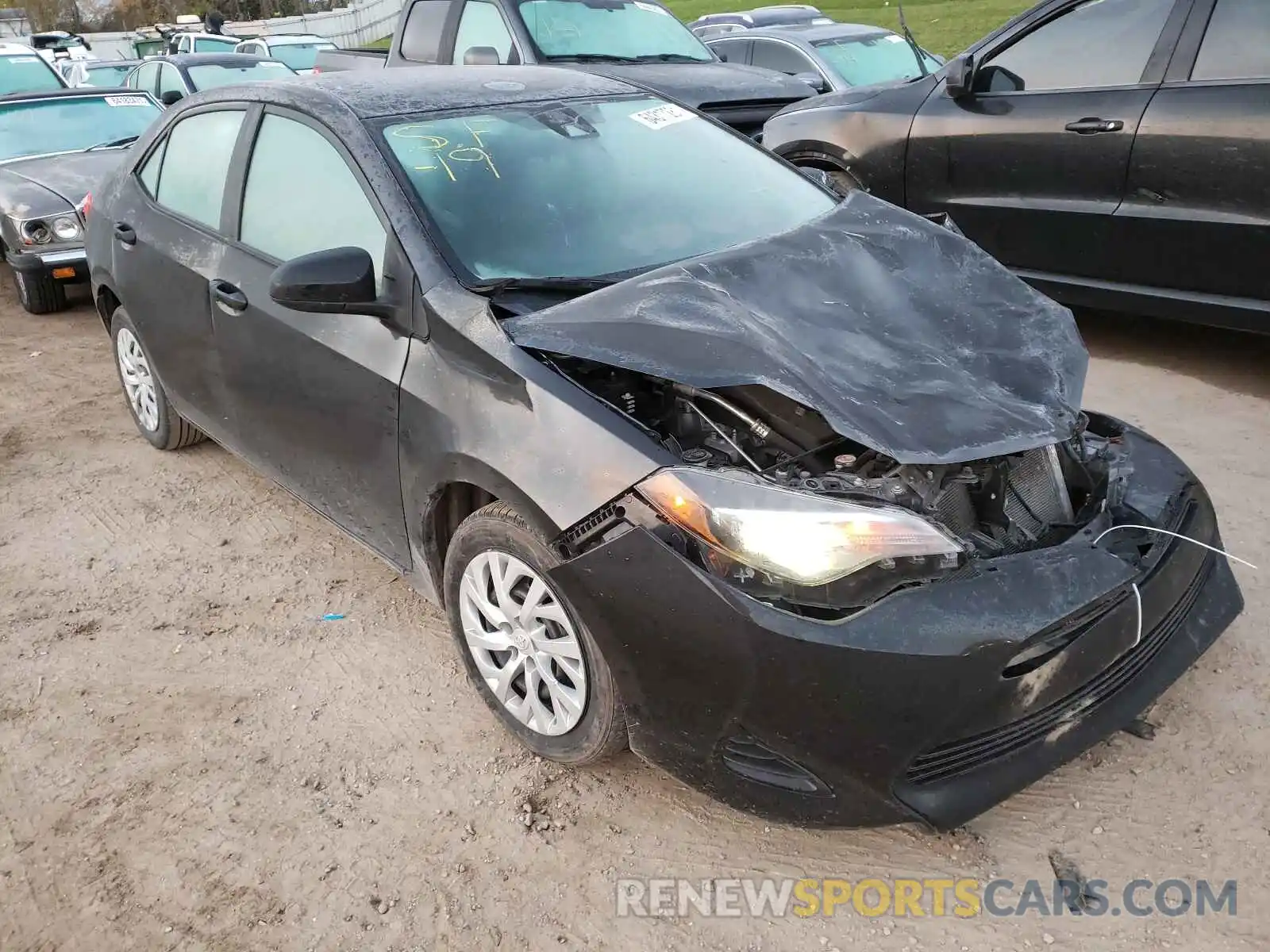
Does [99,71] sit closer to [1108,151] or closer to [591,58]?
[591,58]

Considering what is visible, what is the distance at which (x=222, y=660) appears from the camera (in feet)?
10.7

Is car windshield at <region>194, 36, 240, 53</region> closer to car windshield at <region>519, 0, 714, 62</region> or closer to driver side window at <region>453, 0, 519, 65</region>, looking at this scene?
driver side window at <region>453, 0, 519, 65</region>

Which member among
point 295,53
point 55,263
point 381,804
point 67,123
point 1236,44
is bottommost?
point 55,263

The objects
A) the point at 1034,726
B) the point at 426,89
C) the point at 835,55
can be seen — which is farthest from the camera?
the point at 835,55

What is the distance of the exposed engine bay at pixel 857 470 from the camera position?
2.23 meters

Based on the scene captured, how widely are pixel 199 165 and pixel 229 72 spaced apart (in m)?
8.22

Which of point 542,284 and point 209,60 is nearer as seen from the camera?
point 542,284

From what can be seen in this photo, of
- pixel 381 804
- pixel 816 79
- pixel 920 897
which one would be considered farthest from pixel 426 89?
pixel 816 79

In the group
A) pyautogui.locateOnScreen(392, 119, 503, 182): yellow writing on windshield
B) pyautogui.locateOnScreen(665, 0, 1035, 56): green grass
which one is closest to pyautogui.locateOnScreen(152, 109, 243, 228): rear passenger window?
pyautogui.locateOnScreen(392, 119, 503, 182): yellow writing on windshield

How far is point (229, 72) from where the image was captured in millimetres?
10953

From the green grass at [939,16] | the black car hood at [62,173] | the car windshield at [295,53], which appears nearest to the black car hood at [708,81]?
the black car hood at [62,173]

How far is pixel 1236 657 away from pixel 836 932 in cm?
155

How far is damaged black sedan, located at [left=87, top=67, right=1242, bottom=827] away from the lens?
6.97ft

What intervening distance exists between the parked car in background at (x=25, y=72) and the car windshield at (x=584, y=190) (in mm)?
7763
